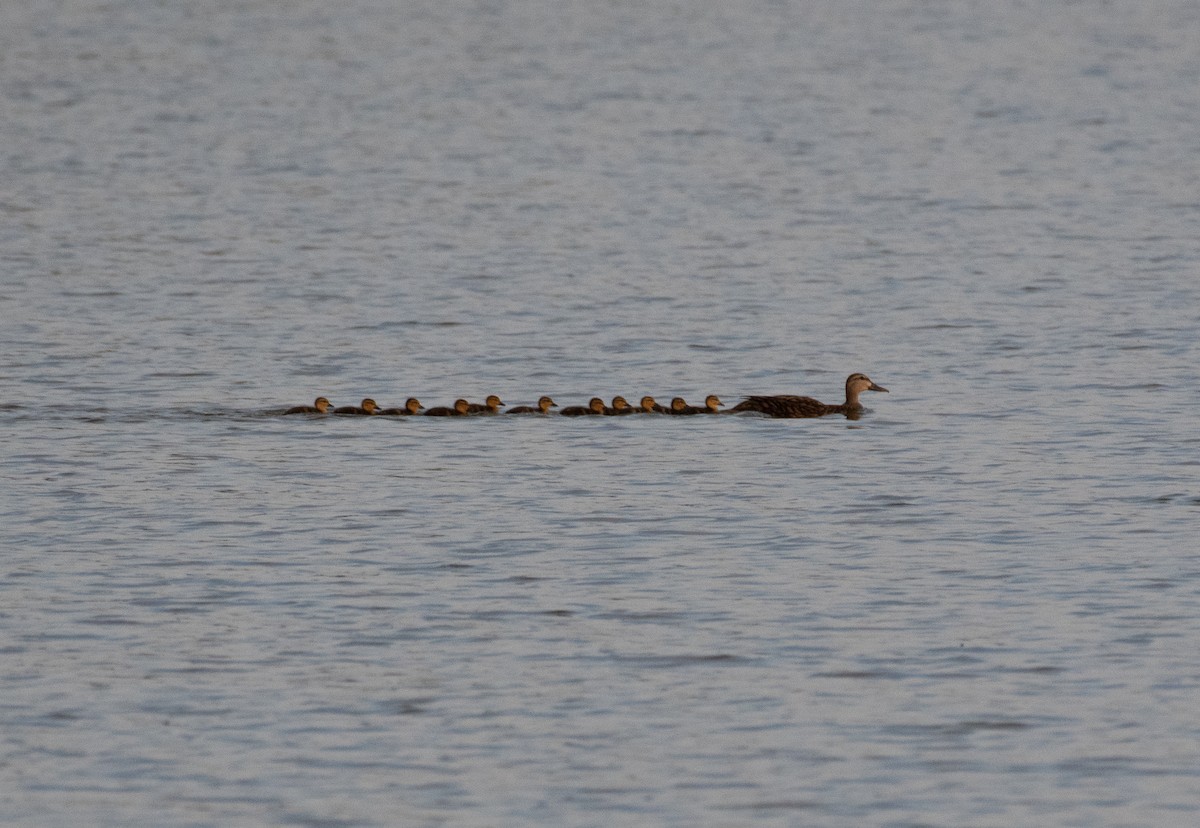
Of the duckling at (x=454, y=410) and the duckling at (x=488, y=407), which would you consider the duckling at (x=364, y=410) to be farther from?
the duckling at (x=488, y=407)

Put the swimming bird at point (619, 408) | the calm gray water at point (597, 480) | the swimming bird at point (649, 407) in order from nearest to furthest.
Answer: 1. the calm gray water at point (597, 480)
2. the swimming bird at point (619, 408)
3. the swimming bird at point (649, 407)

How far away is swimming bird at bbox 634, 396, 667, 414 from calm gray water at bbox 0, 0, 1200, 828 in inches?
5.8

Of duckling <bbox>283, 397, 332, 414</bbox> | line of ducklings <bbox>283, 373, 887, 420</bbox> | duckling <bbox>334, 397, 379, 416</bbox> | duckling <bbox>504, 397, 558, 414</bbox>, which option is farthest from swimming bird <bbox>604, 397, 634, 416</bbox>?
duckling <bbox>283, 397, 332, 414</bbox>

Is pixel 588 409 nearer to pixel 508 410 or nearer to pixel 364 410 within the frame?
pixel 508 410

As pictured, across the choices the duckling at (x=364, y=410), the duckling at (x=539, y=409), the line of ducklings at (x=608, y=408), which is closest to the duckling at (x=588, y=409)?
the line of ducklings at (x=608, y=408)

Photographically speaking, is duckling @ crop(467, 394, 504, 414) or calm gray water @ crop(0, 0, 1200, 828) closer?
calm gray water @ crop(0, 0, 1200, 828)

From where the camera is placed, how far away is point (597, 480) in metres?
18.5

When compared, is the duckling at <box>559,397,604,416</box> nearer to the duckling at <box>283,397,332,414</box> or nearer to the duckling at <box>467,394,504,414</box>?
the duckling at <box>467,394,504,414</box>

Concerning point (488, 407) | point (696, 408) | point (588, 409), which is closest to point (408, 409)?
point (488, 407)

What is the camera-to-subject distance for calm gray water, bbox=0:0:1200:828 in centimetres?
1162

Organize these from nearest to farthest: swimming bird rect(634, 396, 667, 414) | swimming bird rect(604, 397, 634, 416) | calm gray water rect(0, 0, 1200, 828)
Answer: calm gray water rect(0, 0, 1200, 828)
swimming bird rect(604, 397, 634, 416)
swimming bird rect(634, 396, 667, 414)

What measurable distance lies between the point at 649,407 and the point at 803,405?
129cm

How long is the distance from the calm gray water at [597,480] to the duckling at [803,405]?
0.67 ft

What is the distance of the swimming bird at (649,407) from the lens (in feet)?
69.5
